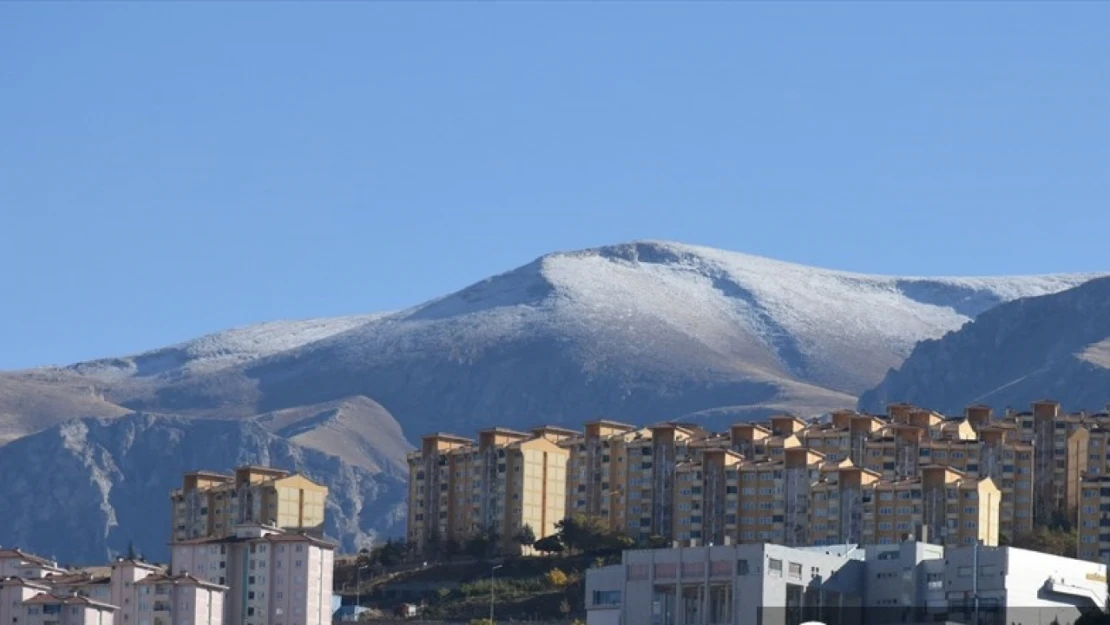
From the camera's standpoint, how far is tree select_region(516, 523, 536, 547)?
161m

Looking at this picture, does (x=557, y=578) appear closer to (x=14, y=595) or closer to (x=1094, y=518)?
(x=1094, y=518)

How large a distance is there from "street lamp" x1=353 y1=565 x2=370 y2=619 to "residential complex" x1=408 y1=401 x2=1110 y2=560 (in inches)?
287

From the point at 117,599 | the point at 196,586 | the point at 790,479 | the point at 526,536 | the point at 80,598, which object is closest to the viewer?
the point at 80,598

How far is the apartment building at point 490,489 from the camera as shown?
165 m

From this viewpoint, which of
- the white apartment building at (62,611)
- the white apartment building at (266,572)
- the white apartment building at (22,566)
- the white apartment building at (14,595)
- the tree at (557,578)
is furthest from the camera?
the tree at (557,578)

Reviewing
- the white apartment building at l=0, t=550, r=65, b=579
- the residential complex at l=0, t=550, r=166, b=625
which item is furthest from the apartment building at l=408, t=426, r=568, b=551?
the residential complex at l=0, t=550, r=166, b=625

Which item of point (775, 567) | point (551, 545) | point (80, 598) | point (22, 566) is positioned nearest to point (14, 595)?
point (80, 598)

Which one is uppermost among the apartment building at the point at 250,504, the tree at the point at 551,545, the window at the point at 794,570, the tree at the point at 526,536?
the apartment building at the point at 250,504

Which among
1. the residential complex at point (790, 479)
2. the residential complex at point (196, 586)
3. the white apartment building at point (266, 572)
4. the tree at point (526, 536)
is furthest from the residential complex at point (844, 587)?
the tree at point (526, 536)

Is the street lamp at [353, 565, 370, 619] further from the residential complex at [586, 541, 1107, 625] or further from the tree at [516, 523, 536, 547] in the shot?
the residential complex at [586, 541, 1107, 625]

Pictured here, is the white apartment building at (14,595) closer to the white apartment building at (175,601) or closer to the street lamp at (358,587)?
the white apartment building at (175,601)

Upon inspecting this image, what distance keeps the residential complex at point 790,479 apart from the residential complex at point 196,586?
2095 centimetres

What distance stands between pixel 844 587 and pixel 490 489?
61449 mm

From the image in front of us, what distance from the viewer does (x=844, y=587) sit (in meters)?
107
